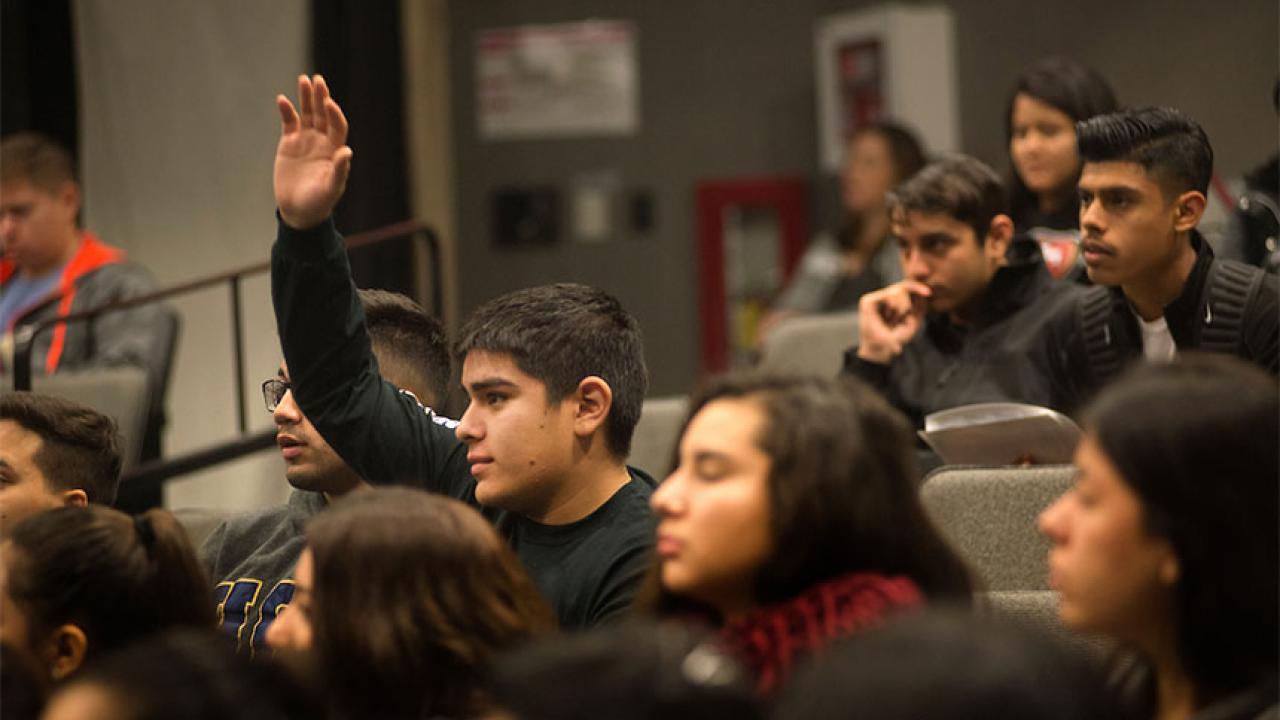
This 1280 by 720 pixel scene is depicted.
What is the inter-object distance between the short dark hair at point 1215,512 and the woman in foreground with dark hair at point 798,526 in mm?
213

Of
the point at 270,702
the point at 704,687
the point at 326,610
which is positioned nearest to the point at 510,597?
the point at 326,610

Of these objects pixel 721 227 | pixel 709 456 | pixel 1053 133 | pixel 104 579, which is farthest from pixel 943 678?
pixel 721 227

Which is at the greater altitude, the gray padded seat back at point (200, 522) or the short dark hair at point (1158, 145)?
the short dark hair at point (1158, 145)

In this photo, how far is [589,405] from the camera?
7.50ft

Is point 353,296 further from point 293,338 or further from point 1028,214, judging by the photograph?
point 1028,214

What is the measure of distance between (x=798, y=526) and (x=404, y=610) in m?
0.39

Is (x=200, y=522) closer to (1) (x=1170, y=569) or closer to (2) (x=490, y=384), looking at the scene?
(2) (x=490, y=384)

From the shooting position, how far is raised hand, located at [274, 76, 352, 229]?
2.07 m

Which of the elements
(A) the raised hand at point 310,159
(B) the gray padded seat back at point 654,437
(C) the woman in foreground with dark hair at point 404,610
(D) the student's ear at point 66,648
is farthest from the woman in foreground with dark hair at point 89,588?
(B) the gray padded seat back at point 654,437

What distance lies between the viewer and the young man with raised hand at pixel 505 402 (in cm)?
210

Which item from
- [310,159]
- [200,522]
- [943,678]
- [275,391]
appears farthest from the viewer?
[200,522]

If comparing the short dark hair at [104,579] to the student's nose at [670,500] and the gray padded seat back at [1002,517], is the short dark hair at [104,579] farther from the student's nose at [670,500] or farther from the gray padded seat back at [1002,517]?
the gray padded seat back at [1002,517]

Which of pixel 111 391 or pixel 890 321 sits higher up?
pixel 890 321

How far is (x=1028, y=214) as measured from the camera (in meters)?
3.80
